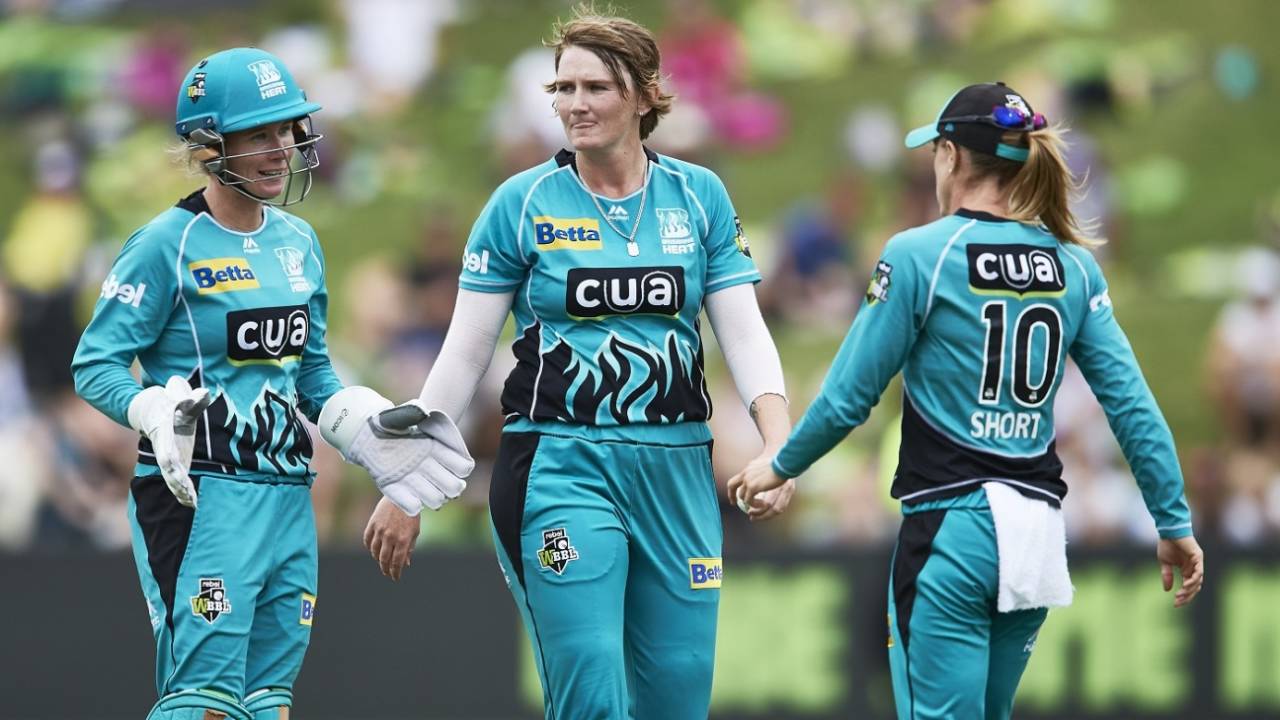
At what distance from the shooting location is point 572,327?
5043mm

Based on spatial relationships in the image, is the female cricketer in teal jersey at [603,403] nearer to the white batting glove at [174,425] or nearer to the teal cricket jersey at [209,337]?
the teal cricket jersey at [209,337]

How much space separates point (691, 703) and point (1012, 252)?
1.59 metres

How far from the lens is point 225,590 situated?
16.2ft

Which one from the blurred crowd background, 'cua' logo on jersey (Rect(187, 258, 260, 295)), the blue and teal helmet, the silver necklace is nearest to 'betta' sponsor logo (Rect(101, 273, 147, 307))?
'cua' logo on jersey (Rect(187, 258, 260, 295))

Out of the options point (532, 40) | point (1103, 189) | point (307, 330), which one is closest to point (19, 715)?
point (307, 330)

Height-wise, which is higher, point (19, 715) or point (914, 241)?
point (914, 241)

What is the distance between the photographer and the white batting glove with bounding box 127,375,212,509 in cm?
463

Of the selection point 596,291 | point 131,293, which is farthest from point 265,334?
point 596,291

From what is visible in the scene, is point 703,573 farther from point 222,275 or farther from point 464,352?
point 222,275

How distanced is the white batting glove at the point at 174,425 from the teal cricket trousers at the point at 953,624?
1.96m

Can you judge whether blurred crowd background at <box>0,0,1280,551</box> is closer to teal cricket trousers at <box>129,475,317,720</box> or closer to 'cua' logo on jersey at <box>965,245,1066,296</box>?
teal cricket trousers at <box>129,475,317,720</box>

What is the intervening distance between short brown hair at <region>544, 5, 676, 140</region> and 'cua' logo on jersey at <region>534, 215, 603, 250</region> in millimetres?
364

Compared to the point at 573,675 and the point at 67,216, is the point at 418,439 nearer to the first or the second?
the point at 573,675

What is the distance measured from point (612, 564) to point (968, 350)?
1.17m
